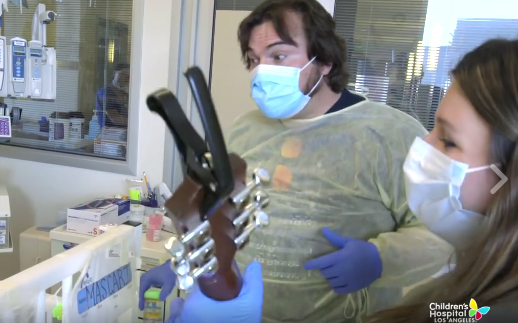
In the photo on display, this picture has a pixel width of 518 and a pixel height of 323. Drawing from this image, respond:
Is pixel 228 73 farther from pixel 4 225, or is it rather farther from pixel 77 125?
pixel 4 225

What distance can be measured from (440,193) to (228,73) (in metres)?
1.57

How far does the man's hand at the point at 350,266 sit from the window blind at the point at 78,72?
1651mm

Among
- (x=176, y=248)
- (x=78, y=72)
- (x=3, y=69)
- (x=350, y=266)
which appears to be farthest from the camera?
(x=78, y=72)

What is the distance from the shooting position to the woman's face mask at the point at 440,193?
30.6 inches

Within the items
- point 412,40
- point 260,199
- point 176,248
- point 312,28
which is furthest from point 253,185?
point 412,40

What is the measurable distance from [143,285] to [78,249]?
250 millimetres

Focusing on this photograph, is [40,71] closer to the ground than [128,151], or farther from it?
farther from it

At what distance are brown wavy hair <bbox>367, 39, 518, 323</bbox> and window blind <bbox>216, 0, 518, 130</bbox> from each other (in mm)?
1289

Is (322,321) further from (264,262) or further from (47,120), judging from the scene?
(47,120)

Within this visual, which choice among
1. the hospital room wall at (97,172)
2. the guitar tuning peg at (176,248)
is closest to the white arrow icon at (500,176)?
the guitar tuning peg at (176,248)

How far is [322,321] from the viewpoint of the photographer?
3.82 ft

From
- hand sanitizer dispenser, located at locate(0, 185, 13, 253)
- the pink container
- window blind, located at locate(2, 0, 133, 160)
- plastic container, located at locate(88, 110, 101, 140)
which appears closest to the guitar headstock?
the pink container

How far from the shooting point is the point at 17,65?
1.92 meters

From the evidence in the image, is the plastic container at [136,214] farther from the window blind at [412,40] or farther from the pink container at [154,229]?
the window blind at [412,40]
